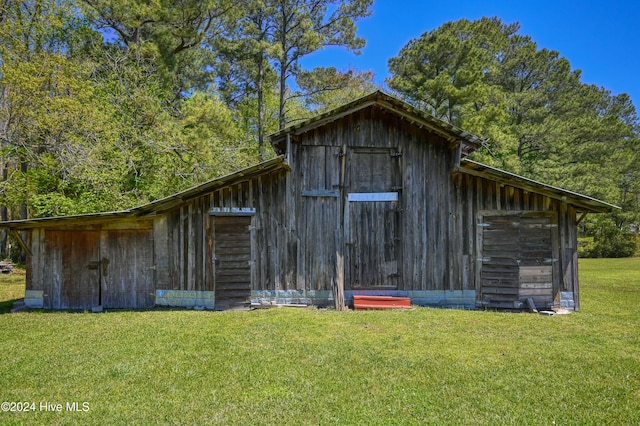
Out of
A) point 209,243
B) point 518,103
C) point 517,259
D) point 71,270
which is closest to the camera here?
point 517,259

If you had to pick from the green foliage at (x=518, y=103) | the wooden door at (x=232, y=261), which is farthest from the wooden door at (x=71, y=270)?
the green foliage at (x=518, y=103)

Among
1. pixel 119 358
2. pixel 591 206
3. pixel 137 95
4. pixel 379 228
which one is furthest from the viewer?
pixel 137 95

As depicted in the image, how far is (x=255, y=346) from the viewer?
682cm

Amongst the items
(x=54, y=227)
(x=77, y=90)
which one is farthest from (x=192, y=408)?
(x=77, y=90)

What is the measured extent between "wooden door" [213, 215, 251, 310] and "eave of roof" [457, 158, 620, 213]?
6.44 meters

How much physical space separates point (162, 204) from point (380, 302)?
6573 mm

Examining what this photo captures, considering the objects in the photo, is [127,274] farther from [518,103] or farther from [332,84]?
[518,103]

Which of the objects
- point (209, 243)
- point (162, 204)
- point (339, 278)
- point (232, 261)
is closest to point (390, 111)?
point (339, 278)

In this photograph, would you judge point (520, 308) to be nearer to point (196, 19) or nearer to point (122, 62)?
point (122, 62)

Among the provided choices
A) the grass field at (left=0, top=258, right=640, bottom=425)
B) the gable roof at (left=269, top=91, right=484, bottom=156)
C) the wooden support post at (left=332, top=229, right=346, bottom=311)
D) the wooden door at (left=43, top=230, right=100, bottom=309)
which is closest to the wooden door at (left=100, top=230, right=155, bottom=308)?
the wooden door at (left=43, top=230, right=100, bottom=309)

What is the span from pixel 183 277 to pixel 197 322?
2237 mm

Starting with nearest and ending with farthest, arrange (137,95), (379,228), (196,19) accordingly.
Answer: (379,228), (137,95), (196,19)

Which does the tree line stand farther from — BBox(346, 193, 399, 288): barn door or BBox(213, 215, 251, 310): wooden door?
BBox(346, 193, 399, 288): barn door

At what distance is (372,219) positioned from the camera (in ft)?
35.7
